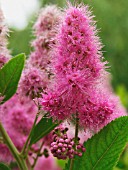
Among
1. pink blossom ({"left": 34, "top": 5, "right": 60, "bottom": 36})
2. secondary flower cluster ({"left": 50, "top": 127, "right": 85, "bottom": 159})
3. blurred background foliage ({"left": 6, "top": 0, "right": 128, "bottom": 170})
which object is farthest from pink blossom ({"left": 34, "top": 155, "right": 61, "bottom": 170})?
blurred background foliage ({"left": 6, "top": 0, "right": 128, "bottom": 170})

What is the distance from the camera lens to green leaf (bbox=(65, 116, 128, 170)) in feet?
4.44

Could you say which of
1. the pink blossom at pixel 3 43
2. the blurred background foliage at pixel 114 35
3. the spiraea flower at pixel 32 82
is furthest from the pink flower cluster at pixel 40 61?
the blurred background foliage at pixel 114 35

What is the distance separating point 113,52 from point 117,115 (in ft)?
→ 35.8

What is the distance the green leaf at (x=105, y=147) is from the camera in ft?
4.44

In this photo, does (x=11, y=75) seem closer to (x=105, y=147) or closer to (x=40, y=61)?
(x=40, y=61)

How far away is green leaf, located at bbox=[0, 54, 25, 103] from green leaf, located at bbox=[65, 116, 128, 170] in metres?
0.31

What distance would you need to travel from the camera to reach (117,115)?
4.71ft

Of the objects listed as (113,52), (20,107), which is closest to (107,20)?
(113,52)

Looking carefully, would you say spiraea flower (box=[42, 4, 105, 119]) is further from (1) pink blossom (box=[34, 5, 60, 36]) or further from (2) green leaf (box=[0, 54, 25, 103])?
(1) pink blossom (box=[34, 5, 60, 36])

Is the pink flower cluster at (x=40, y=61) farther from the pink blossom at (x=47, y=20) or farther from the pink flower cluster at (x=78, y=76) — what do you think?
the pink flower cluster at (x=78, y=76)

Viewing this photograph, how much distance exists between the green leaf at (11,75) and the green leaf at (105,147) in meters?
0.31

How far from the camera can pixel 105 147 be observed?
54.2 inches

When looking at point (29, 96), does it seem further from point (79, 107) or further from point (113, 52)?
point (113, 52)

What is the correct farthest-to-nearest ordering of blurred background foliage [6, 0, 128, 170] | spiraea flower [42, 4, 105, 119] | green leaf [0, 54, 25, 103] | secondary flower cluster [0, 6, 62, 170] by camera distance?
blurred background foliage [6, 0, 128, 170]
secondary flower cluster [0, 6, 62, 170]
green leaf [0, 54, 25, 103]
spiraea flower [42, 4, 105, 119]
